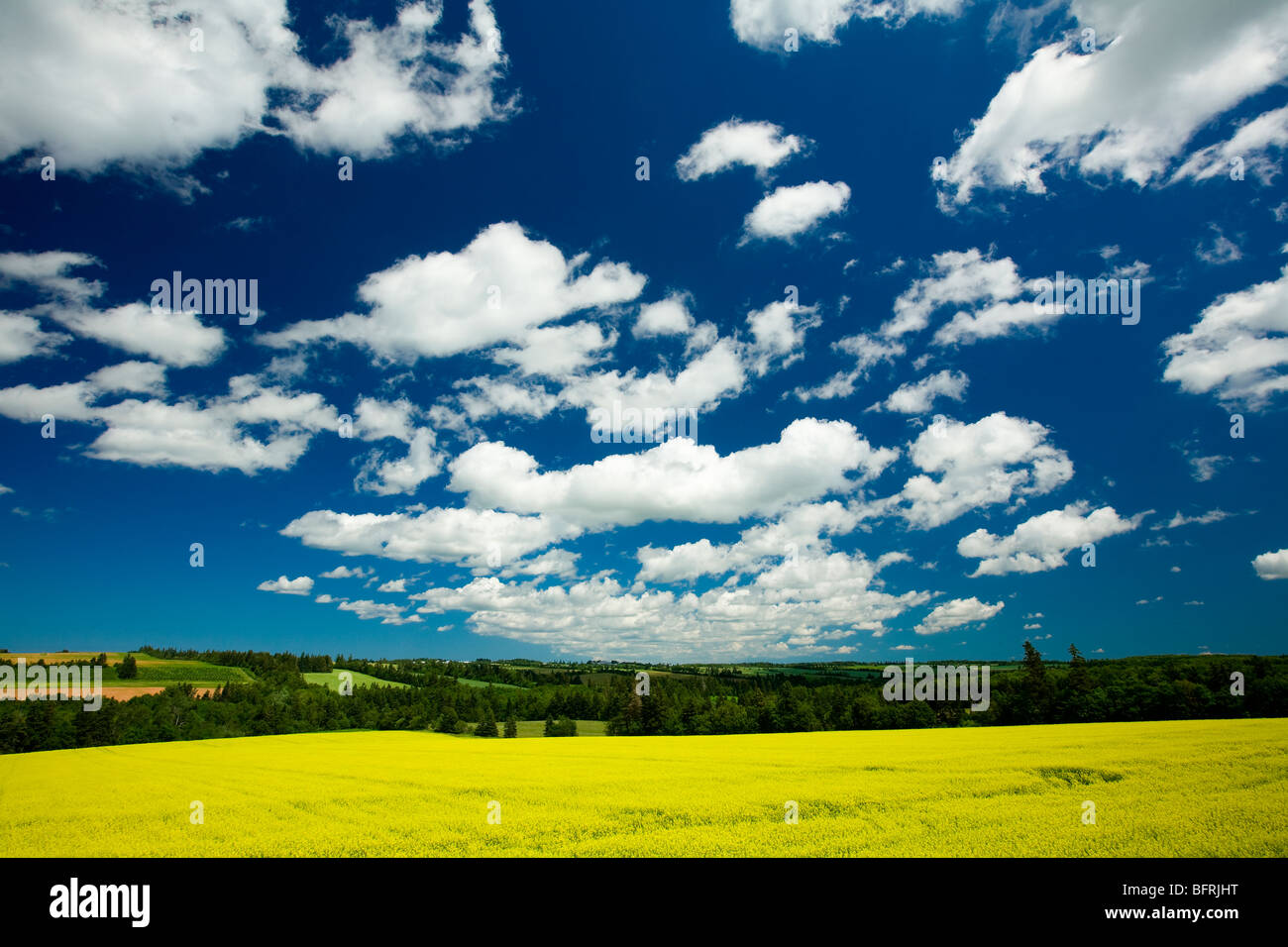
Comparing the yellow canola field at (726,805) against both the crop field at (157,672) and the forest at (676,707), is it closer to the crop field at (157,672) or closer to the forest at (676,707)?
the forest at (676,707)

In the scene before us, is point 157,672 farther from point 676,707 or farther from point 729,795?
point 729,795

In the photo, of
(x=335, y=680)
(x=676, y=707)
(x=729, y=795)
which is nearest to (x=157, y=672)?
(x=335, y=680)

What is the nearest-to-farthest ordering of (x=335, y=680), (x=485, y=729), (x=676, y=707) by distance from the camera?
(x=485, y=729) < (x=676, y=707) < (x=335, y=680)

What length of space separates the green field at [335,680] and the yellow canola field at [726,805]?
121478mm

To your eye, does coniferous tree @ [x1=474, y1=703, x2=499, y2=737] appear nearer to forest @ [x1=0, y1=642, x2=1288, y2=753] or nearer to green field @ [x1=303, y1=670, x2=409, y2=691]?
forest @ [x1=0, y1=642, x2=1288, y2=753]

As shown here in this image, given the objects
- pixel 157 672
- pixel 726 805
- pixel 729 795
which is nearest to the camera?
pixel 726 805

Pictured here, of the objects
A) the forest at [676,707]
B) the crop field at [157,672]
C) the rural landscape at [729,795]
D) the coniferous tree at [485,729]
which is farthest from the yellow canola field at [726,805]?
the crop field at [157,672]

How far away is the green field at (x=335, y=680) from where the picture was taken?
484 feet

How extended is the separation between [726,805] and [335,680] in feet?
548

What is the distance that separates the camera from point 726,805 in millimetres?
21078

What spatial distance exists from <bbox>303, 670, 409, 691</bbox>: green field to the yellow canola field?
121m

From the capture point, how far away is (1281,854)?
1429cm
